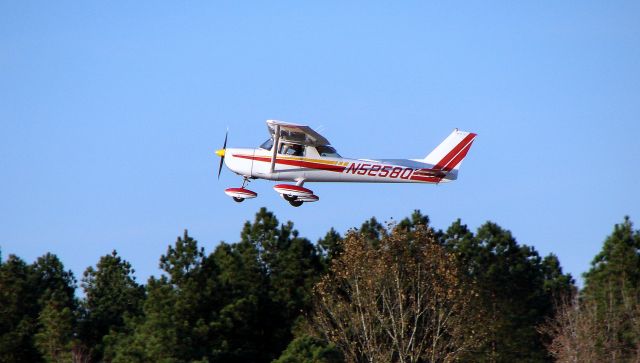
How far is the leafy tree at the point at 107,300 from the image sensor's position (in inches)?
2226

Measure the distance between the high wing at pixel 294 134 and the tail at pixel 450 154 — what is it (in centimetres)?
358

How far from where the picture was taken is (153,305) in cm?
4906

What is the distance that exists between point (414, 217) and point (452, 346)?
56.2ft

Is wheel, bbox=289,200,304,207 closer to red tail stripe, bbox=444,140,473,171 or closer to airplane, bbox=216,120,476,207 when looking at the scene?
airplane, bbox=216,120,476,207

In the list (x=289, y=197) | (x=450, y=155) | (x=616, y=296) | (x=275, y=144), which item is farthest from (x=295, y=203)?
(x=616, y=296)

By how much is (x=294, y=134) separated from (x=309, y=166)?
112cm

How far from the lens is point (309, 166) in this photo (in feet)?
120

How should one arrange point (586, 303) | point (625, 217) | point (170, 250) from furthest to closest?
point (625, 217) < point (170, 250) < point (586, 303)

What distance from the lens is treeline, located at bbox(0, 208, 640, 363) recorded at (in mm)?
48094

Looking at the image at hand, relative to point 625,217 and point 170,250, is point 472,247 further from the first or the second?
point 170,250

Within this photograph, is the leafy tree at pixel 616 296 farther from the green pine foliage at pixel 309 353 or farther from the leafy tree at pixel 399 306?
the green pine foliage at pixel 309 353

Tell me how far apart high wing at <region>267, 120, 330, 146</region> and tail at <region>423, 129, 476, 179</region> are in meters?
3.58

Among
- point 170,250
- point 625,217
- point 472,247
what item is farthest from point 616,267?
point 170,250

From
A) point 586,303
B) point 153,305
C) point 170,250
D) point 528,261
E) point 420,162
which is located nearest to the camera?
point 420,162
